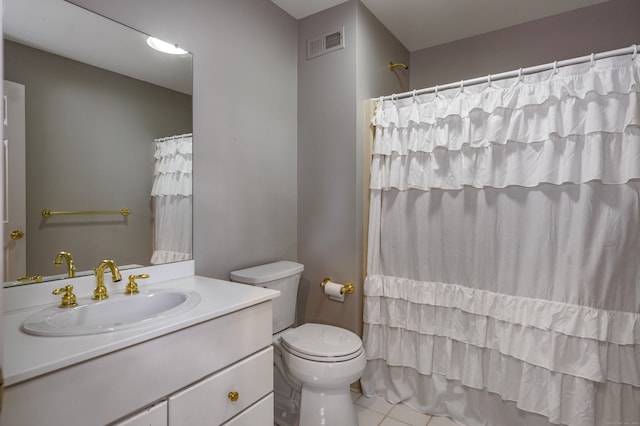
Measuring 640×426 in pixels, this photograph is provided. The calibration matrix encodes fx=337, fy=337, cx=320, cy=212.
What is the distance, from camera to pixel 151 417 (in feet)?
3.26

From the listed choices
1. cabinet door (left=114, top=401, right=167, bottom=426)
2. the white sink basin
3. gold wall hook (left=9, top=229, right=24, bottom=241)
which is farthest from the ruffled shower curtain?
gold wall hook (left=9, top=229, right=24, bottom=241)

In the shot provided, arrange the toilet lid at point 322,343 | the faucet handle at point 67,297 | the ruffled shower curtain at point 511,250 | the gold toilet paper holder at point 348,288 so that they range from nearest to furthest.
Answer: the faucet handle at point 67,297
the ruffled shower curtain at point 511,250
the toilet lid at point 322,343
the gold toilet paper holder at point 348,288

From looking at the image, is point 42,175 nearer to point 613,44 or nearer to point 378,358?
point 378,358

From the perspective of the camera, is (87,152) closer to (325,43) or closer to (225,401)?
(225,401)

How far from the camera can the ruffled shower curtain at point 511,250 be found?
4.99ft

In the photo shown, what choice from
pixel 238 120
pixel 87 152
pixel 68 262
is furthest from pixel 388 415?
pixel 87 152

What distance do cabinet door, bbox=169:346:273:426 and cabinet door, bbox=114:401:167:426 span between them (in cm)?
2

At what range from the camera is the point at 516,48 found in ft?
8.07

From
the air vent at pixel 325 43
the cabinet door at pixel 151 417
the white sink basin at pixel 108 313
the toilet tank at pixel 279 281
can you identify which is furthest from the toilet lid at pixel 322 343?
the air vent at pixel 325 43

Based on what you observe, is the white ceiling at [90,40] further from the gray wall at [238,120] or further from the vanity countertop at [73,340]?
the vanity countertop at [73,340]

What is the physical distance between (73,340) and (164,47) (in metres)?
1.32

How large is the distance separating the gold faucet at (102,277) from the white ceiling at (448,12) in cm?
185

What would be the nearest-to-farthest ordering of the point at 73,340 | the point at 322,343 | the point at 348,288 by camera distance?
the point at 73,340 → the point at 322,343 → the point at 348,288

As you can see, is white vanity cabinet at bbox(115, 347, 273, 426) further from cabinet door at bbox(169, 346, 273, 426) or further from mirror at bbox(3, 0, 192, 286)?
mirror at bbox(3, 0, 192, 286)
